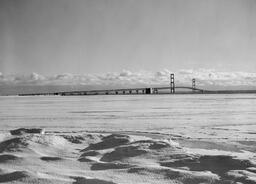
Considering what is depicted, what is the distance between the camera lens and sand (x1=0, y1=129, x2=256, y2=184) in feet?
12.7

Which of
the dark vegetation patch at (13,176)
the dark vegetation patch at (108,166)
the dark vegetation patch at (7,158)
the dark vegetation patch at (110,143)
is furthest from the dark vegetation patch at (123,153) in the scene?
the dark vegetation patch at (13,176)

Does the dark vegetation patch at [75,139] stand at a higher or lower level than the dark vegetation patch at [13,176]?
lower

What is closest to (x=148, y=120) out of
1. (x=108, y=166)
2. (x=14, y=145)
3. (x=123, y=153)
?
(x=123, y=153)

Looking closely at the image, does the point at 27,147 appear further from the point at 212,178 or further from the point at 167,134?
the point at 167,134

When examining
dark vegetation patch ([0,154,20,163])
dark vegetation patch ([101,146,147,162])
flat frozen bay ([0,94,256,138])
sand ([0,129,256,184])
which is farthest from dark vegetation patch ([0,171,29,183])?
flat frozen bay ([0,94,256,138])

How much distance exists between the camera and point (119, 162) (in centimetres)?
488

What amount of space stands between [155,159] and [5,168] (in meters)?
2.27

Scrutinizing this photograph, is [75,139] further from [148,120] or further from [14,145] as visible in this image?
[148,120]

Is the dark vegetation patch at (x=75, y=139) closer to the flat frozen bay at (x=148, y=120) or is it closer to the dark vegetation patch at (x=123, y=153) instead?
the dark vegetation patch at (x=123, y=153)

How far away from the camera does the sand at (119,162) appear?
3.88 metres

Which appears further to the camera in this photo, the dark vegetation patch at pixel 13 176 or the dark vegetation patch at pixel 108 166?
the dark vegetation patch at pixel 108 166

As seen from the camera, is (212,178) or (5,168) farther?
(5,168)

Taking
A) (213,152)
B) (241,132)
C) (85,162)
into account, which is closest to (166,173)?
(85,162)

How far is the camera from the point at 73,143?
6.72 metres
